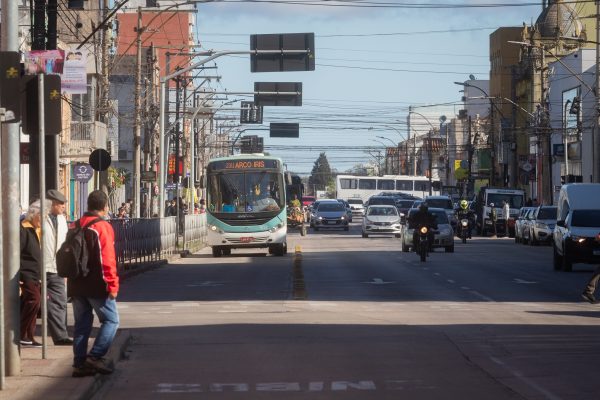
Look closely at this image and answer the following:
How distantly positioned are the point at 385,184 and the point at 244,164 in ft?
276

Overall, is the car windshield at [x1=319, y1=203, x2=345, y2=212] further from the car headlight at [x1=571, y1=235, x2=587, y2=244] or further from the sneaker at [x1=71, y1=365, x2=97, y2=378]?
the sneaker at [x1=71, y1=365, x2=97, y2=378]

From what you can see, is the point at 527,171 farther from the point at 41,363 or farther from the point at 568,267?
the point at 41,363

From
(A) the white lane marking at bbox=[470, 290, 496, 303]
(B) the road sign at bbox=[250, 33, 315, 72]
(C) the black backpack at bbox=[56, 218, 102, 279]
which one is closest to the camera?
(C) the black backpack at bbox=[56, 218, 102, 279]

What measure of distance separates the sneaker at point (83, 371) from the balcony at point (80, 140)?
41294 mm

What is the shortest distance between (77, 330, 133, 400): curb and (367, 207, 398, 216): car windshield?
49.8 meters

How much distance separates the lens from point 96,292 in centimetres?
1218

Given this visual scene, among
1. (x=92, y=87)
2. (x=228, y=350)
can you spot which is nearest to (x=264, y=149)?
(x=92, y=87)

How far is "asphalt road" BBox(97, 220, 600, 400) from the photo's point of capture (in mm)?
12203

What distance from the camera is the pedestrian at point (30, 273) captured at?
49.4 feet

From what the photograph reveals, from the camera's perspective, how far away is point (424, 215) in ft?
132

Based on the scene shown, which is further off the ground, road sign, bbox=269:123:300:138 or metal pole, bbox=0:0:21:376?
road sign, bbox=269:123:300:138

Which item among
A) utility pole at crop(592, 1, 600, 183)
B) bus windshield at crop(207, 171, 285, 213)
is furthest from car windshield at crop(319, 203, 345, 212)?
bus windshield at crop(207, 171, 285, 213)

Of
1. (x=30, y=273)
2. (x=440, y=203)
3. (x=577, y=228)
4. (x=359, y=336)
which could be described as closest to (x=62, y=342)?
(x=30, y=273)

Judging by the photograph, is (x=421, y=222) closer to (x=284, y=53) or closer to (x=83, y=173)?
(x=284, y=53)
